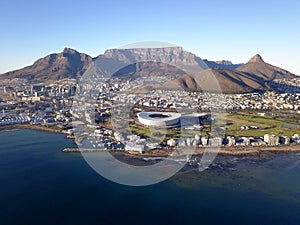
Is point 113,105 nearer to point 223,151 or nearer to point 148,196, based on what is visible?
point 223,151

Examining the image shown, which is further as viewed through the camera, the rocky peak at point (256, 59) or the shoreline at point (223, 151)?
the rocky peak at point (256, 59)

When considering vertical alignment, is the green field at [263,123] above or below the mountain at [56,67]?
below

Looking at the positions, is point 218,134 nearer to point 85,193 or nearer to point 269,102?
point 85,193

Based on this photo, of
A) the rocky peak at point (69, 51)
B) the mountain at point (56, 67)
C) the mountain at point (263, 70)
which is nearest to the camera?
the mountain at point (56, 67)

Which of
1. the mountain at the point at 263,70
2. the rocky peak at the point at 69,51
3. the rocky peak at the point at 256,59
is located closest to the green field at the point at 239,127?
the mountain at the point at 263,70

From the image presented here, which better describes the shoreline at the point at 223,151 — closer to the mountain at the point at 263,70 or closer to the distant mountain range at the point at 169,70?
the distant mountain range at the point at 169,70

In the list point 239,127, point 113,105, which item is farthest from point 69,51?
point 239,127

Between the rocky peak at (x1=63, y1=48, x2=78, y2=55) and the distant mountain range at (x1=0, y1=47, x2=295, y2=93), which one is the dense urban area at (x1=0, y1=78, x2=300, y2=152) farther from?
the rocky peak at (x1=63, y1=48, x2=78, y2=55)

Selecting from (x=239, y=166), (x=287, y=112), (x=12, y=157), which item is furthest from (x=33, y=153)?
(x=287, y=112)
